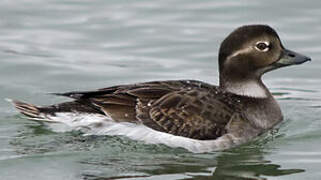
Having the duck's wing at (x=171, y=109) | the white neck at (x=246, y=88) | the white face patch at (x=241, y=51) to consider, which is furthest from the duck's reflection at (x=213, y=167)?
the white face patch at (x=241, y=51)

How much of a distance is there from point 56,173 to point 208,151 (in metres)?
1.57

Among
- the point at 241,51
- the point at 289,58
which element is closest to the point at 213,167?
the point at 241,51

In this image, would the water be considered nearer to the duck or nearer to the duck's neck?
the duck

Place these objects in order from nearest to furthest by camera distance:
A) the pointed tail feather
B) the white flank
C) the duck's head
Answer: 1. the white flank
2. the pointed tail feather
3. the duck's head

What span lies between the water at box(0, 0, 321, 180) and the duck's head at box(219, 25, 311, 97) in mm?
630

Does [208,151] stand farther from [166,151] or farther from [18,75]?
[18,75]

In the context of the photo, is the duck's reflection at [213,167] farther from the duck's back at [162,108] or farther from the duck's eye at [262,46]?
the duck's eye at [262,46]

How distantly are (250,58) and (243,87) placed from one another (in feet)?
1.06

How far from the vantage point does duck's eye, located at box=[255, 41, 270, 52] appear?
1087 centimetres

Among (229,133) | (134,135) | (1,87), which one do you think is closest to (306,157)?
(229,133)

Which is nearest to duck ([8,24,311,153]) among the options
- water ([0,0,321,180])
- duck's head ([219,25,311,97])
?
duck's head ([219,25,311,97])

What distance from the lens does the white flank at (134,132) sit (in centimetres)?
1034

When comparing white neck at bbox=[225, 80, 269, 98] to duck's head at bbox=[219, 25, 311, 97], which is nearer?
duck's head at bbox=[219, 25, 311, 97]

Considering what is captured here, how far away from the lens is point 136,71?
13.5m
